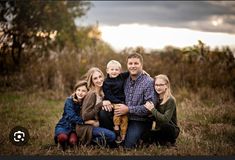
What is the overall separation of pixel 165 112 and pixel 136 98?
0.22m

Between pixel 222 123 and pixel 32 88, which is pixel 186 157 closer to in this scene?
pixel 222 123

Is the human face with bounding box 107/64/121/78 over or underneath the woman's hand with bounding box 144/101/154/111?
over

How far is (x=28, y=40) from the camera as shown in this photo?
6078mm

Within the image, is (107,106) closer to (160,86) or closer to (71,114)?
(71,114)

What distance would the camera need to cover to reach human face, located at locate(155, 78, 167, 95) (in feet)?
12.6

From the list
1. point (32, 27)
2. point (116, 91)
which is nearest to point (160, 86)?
point (116, 91)

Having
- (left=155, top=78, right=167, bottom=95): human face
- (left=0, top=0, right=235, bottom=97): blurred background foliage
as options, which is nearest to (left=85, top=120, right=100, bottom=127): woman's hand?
(left=155, top=78, right=167, bottom=95): human face

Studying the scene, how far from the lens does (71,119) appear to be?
3.85 m

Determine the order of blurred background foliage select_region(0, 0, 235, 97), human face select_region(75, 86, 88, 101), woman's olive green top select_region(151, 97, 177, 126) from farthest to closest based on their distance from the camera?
blurred background foliage select_region(0, 0, 235, 97), human face select_region(75, 86, 88, 101), woman's olive green top select_region(151, 97, 177, 126)

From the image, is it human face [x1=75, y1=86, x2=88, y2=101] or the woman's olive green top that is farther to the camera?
human face [x1=75, y1=86, x2=88, y2=101]

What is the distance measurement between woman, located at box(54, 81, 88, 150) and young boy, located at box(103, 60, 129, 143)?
0.16 metres

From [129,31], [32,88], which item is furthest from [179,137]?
[32,88]

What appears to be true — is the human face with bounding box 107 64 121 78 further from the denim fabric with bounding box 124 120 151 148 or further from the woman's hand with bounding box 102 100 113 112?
the denim fabric with bounding box 124 120 151 148

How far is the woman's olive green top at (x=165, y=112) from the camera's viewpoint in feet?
12.3
